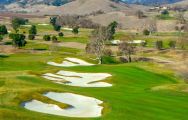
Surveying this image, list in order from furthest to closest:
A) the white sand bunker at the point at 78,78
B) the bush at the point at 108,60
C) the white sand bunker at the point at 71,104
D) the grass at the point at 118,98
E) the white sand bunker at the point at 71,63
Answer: the bush at the point at 108,60, the white sand bunker at the point at 71,63, the white sand bunker at the point at 78,78, the white sand bunker at the point at 71,104, the grass at the point at 118,98

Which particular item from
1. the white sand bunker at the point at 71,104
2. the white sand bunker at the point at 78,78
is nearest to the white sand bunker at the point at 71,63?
the white sand bunker at the point at 78,78

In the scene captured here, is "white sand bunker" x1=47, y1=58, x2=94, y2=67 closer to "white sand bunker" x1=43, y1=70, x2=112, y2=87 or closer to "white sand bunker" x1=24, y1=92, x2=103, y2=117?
"white sand bunker" x1=43, y1=70, x2=112, y2=87

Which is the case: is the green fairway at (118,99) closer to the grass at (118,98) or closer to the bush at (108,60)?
the grass at (118,98)

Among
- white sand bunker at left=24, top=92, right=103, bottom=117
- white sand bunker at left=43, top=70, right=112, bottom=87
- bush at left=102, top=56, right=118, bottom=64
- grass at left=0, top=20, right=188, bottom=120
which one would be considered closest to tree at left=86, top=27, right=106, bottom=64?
bush at left=102, top=56, right=118, bottom=64

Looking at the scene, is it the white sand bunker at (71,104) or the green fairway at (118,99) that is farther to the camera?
the white sand bunker at (71,104)

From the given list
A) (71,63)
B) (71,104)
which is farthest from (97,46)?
(71,104)

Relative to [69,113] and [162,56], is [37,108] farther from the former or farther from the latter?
[162,56]

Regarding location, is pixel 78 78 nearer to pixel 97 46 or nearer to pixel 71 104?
pixel 71 104
